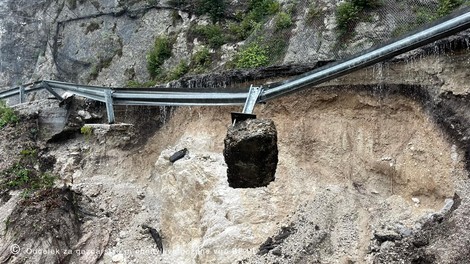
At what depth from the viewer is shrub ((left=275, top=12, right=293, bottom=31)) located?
1394 cm

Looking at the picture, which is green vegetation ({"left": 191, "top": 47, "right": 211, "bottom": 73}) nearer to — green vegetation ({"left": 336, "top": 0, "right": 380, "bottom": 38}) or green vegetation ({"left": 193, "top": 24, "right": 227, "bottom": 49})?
green vegetation ({"left": 193, "top": 24, "right": 227, "bottom": 49})

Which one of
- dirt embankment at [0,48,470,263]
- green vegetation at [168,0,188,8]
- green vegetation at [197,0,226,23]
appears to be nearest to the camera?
dirt embankment at [0,48,470,263]

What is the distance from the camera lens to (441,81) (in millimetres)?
7293

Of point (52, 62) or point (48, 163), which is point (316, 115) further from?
point (52, 62)

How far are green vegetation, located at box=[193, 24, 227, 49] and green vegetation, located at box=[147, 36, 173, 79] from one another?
134 cm

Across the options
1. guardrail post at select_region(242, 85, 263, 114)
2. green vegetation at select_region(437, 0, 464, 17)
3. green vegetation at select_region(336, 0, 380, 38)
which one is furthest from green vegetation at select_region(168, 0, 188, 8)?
guardrail post at select_region(242, 85, 263, 114)

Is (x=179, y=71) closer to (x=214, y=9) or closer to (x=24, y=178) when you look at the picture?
(x=214, y=9)

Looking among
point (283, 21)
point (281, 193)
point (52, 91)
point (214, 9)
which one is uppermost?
point (214, 9)

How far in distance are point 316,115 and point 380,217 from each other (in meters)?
2.36

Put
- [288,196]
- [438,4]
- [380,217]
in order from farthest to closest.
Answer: [438,4]
[288,196]
[380,217]

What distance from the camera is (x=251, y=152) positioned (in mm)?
4742

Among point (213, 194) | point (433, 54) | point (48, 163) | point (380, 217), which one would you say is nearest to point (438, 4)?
point (433, 54)

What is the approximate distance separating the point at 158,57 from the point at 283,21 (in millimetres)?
6180

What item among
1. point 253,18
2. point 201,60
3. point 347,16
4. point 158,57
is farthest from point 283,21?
point 158,57
